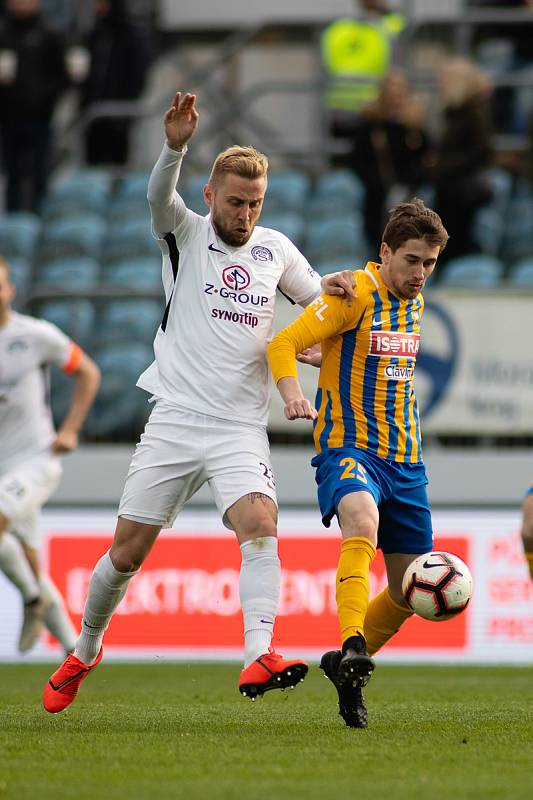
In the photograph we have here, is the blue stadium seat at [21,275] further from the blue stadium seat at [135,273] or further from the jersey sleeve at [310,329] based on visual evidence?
the jersey sleeve at [310,329]

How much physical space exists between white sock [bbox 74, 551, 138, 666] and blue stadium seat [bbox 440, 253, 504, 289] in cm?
675

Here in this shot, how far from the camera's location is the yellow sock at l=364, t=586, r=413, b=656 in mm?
6801

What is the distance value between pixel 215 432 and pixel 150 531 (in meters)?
0.51

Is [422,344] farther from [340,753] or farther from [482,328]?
[340,753]

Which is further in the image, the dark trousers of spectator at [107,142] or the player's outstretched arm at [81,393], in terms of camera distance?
the dark trousers of spectator at [107,142]

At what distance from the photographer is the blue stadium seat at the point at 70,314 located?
12.5 metres

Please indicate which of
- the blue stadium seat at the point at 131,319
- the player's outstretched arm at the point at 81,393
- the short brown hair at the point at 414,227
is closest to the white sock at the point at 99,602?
the short brown hair at the point at 414,227

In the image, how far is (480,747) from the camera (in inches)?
223

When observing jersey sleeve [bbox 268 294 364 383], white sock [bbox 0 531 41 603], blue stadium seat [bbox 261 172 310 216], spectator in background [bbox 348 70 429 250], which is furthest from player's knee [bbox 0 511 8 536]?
blue stadium seat [bbox 261 172 310 216]

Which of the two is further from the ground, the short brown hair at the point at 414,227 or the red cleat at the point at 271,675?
the short brown hair at the point at 414,227

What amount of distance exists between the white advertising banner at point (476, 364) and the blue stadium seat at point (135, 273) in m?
2.44

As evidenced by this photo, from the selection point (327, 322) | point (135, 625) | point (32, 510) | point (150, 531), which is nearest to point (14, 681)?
point (32, 510)

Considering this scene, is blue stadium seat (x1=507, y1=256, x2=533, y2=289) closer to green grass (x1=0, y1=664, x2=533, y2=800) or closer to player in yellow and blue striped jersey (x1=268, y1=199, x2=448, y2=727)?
green grass (x1=0, y1=664, x2=533, y2=800)

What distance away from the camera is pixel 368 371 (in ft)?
21.6
